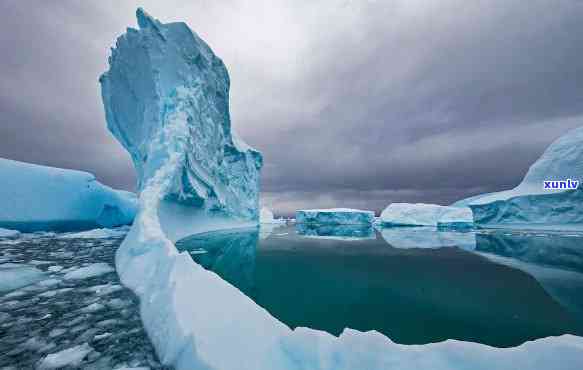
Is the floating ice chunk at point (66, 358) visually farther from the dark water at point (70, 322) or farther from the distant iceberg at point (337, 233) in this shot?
the distant iceberg at point (337, 233)

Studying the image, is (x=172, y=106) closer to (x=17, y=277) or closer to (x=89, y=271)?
(x=89, y=271)

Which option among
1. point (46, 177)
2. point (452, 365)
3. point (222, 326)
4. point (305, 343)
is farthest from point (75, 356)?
point (46, 177)

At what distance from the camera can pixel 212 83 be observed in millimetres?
13195

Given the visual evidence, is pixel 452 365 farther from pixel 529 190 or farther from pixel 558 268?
pixel 529 190

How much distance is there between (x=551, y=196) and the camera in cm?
2469

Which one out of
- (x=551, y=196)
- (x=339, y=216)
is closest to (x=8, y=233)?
(x=339, y=216)

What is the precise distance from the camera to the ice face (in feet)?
29.7

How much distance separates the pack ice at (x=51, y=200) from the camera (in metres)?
8.62

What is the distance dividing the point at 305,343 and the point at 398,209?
3293cm

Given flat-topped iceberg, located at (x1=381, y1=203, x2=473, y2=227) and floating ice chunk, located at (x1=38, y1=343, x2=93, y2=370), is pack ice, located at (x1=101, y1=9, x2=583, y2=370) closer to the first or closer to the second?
floating ice chunk, located at (x1=38, y1=343, x2=93, y2=370)

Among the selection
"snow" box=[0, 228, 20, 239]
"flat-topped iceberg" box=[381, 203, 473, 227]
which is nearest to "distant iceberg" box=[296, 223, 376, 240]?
"flat-topped iceberg" box=[381, 203, 473, 227]

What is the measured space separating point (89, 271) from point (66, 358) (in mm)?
2417

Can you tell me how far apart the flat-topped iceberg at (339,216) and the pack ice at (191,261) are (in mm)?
19919

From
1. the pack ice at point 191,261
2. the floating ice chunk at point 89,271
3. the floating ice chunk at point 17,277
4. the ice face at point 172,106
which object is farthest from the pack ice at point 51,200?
the floating ice chunk at point 89,271
